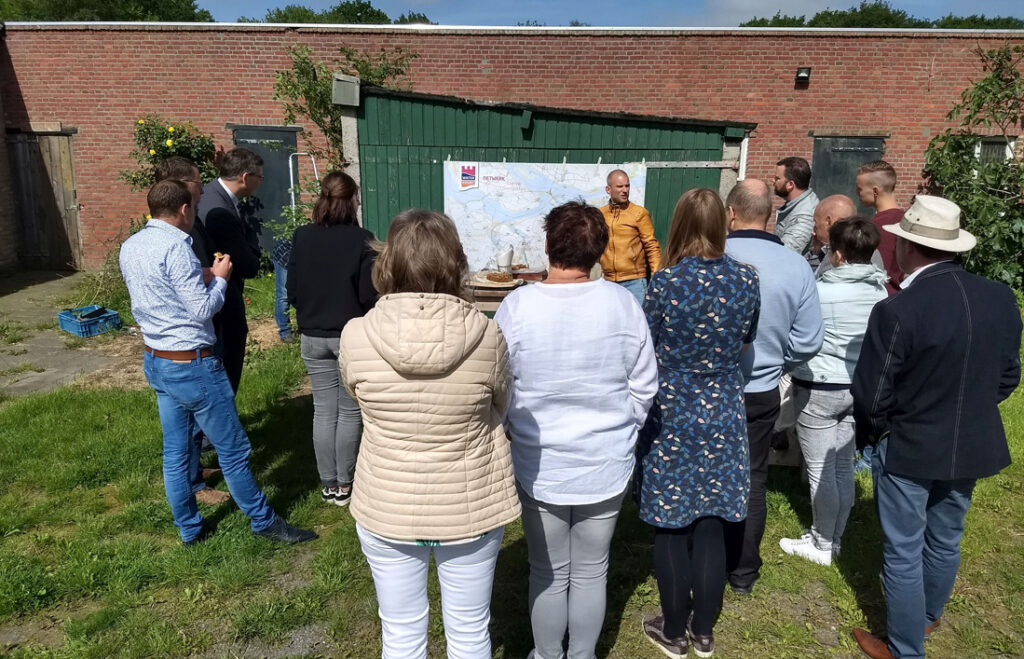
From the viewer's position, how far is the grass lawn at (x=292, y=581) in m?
2.86

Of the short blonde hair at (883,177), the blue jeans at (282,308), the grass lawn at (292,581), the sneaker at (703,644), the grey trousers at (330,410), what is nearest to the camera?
the sneaker at (703,644)

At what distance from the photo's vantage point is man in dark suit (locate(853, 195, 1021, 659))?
2303 millimetres

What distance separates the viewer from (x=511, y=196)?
7668mm

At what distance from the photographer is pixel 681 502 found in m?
2.53

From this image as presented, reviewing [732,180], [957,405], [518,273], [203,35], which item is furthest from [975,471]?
[203,35]

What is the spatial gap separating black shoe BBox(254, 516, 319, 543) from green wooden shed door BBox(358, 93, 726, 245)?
14.5 ft

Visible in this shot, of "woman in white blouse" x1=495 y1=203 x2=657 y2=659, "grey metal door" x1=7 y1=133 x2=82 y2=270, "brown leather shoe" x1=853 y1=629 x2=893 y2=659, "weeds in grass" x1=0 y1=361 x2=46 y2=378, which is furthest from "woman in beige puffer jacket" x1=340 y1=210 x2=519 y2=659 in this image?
"grey metal door" x1=7 y1=133 x2=82 y2=270

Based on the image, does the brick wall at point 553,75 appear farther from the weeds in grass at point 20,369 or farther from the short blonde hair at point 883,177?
the short blonde hair at point 883,177

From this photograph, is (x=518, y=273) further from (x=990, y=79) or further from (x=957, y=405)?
(x=990, y=79)

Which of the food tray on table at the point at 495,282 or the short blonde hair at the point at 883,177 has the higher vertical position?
the short blonde hair at the point at 883,177

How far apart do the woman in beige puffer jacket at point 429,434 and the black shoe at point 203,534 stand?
1.84m

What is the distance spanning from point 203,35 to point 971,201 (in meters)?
13.2

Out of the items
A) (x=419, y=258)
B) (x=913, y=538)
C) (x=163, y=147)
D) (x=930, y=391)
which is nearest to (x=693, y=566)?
(x=913, y=538)

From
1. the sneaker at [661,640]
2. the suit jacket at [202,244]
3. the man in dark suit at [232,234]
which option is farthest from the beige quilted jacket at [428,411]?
the man in dark suit at [232,234]
